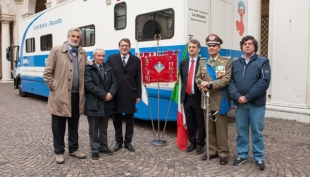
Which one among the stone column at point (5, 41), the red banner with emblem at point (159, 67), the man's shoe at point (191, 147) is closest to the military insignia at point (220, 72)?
the red banner with emblem at point (159, 67)

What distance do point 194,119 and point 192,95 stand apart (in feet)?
1.35

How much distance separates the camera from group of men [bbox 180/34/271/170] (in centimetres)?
393

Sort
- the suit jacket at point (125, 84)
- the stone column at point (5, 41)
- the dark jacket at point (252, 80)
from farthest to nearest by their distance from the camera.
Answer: the stone column at point (5, 41)
the suit jacket at point (125, 84)
the dark jacket at point (252, 80)

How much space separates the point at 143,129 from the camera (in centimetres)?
659

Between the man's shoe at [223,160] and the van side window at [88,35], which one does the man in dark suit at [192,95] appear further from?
the van side window at [88,35]

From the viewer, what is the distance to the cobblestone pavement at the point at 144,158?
158 inches

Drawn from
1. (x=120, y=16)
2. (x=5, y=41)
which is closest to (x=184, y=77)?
(x=120, y=16)

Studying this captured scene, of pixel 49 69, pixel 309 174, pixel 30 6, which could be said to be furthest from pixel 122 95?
pixel 30 6

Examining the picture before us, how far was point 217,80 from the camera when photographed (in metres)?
4.16

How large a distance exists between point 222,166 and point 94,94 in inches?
80.2

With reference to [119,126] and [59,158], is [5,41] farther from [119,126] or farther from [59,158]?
[59,158]

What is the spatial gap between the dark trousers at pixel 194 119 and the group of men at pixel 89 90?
81cm

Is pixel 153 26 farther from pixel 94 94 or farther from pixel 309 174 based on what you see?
pixel 309 174

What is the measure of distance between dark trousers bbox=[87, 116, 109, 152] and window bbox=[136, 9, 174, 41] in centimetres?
206
